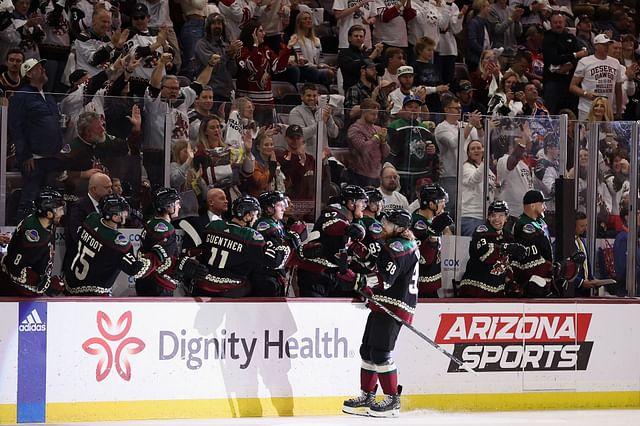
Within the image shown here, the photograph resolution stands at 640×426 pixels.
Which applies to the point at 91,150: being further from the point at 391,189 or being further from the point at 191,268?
the point at 391,189

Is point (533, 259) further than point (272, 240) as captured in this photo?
Yes

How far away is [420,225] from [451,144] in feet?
2.86

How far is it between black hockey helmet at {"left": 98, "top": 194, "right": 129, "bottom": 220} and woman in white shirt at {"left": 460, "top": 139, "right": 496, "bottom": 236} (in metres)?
3.03

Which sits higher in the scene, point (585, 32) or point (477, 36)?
point (585, 32)

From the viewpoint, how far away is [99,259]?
10023 mm

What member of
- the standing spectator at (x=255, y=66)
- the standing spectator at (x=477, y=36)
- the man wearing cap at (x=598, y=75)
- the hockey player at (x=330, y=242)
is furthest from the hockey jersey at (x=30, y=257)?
the man wearing cap at (x=598, y=75)

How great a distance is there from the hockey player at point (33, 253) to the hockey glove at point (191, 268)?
97 centimetres

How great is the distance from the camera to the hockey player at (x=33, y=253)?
31.7 ft

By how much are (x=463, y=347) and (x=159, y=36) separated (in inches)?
168

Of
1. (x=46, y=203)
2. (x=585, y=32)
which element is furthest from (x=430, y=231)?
(x=585, y=32)

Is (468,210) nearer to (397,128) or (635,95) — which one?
(397,128)

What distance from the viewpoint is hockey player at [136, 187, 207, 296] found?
1018 cm

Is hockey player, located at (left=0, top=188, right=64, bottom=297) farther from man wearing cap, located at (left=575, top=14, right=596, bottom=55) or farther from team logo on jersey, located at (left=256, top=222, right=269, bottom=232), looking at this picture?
man wearing cap, located at (left=575, top=14, right=596, bottom=55)

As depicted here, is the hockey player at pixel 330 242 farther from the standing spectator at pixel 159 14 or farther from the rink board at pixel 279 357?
the standing spectator at pixel 159 14
